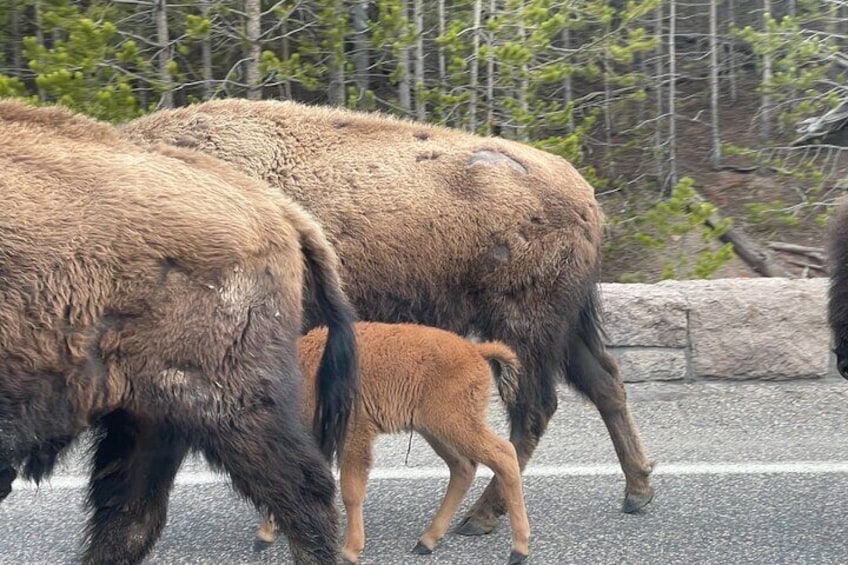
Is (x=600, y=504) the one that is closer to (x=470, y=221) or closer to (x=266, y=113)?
(x=470, y=221)

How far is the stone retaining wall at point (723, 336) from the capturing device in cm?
615

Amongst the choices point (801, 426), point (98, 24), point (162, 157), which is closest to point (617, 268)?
point (801, 426)

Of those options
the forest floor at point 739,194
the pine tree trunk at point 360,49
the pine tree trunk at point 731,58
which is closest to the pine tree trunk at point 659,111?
the forest floor at point 739,194

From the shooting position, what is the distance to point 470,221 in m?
4.77

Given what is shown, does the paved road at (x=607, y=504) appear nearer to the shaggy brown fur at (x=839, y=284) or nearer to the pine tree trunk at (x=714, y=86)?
the shaggy brown fur at (x=839, y=284)

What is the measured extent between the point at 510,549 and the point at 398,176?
1.68m

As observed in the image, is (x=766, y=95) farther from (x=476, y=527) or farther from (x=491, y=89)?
(x=476, y=527)

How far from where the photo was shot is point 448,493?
14.2 feet

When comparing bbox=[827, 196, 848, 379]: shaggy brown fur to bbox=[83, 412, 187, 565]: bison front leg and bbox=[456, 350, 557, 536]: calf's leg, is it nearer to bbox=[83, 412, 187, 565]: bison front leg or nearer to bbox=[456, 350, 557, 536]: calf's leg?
bbox=[456, 350, 557, 536]: calf's leg

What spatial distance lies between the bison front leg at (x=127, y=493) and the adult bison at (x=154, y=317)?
0.08 meters

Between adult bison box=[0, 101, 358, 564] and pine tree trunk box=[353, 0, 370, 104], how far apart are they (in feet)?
14.9

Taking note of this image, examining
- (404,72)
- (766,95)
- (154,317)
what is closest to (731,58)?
(766,95)

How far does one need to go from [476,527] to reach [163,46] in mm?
4662

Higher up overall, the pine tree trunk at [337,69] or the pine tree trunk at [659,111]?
the pine tree trunk at [337,69]
